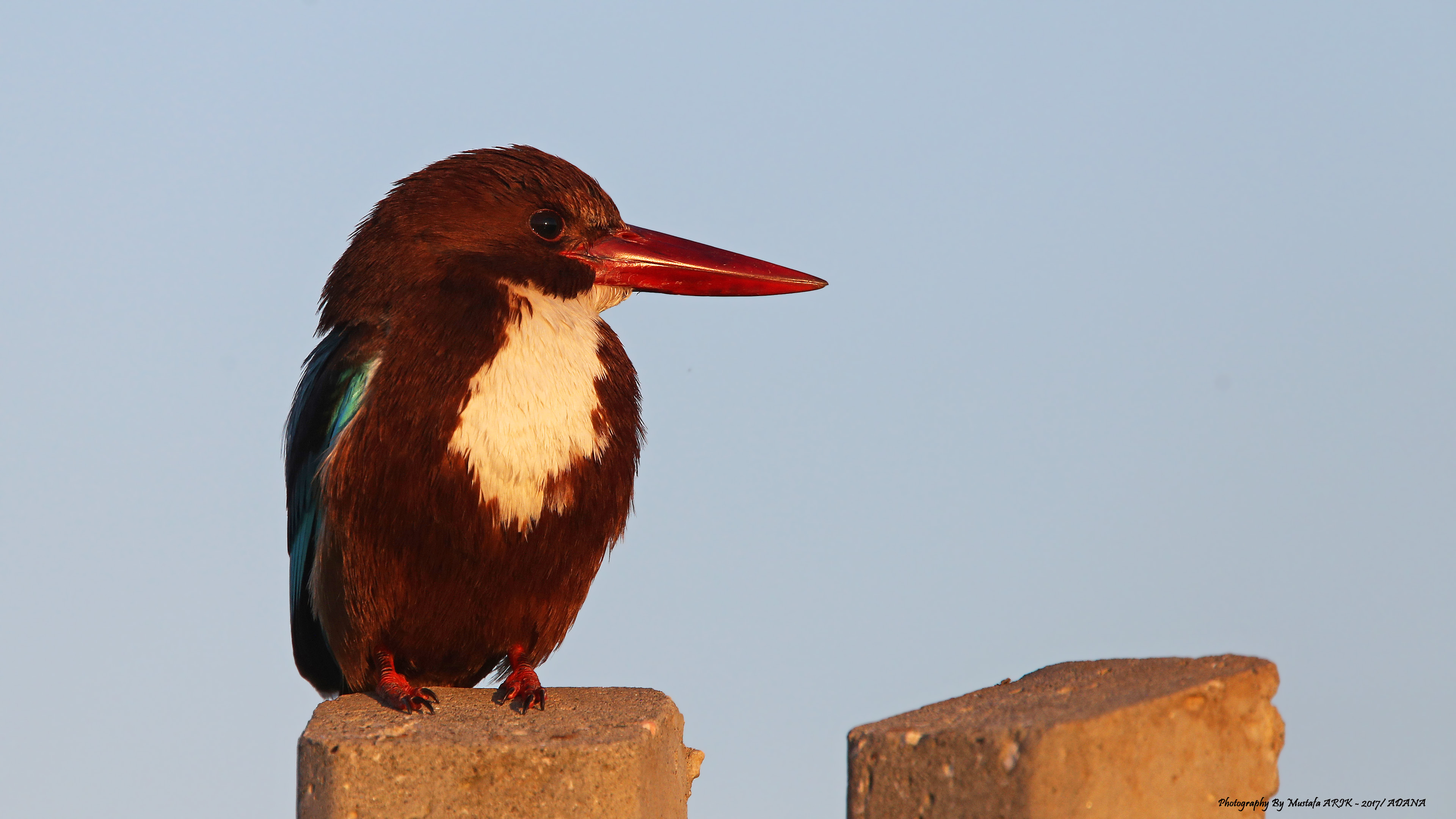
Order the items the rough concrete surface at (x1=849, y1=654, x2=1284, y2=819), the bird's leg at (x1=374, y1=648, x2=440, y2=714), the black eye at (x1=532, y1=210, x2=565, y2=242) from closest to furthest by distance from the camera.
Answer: the rough concrete surface at (x1=849, y1=654, x2=1284, y2=819)
the bird's leg at (x1=374, y1=648, x2=440, y2=714)
the black eye at (x1=532, y1=210, x2=565, y2=242)

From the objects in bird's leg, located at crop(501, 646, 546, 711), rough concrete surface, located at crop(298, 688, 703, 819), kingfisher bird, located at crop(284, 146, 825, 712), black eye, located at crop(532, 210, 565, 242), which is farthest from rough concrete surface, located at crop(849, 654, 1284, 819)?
black eye, located at crop(532, 210, 565, 242)

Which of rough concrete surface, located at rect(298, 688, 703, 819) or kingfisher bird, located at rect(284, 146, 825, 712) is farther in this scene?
kingfisher bird, located at rect(284, 146, 825, 712)

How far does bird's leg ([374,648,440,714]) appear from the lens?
3398mm

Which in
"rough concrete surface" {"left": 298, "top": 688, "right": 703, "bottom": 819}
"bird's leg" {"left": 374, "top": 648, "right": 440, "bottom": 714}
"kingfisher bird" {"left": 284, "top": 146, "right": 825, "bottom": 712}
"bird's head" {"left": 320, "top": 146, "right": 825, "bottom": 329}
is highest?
"bird's head" {"left": 320, "top": 146, "right": 825, "bottom": 329}

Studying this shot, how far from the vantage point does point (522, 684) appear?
12.0ft

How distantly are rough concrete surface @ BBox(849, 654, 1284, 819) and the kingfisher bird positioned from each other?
1.21 m

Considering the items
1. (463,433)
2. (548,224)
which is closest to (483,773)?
(463,433)

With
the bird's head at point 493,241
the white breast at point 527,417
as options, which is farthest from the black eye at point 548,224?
the white breast at point 527,417

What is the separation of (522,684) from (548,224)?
1.31 meters

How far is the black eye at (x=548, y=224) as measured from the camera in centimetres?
396

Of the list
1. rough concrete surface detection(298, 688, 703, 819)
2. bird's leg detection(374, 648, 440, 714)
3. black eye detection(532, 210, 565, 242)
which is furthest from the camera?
black eye detection(532, 210, 565, 242)

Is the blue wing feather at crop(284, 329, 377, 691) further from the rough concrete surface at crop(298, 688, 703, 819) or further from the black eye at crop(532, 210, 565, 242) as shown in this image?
the rough concrete surface at crop(298, 688, 703, 819)

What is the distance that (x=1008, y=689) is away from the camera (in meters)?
2.94

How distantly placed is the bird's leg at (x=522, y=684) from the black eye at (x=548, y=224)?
1177mm
